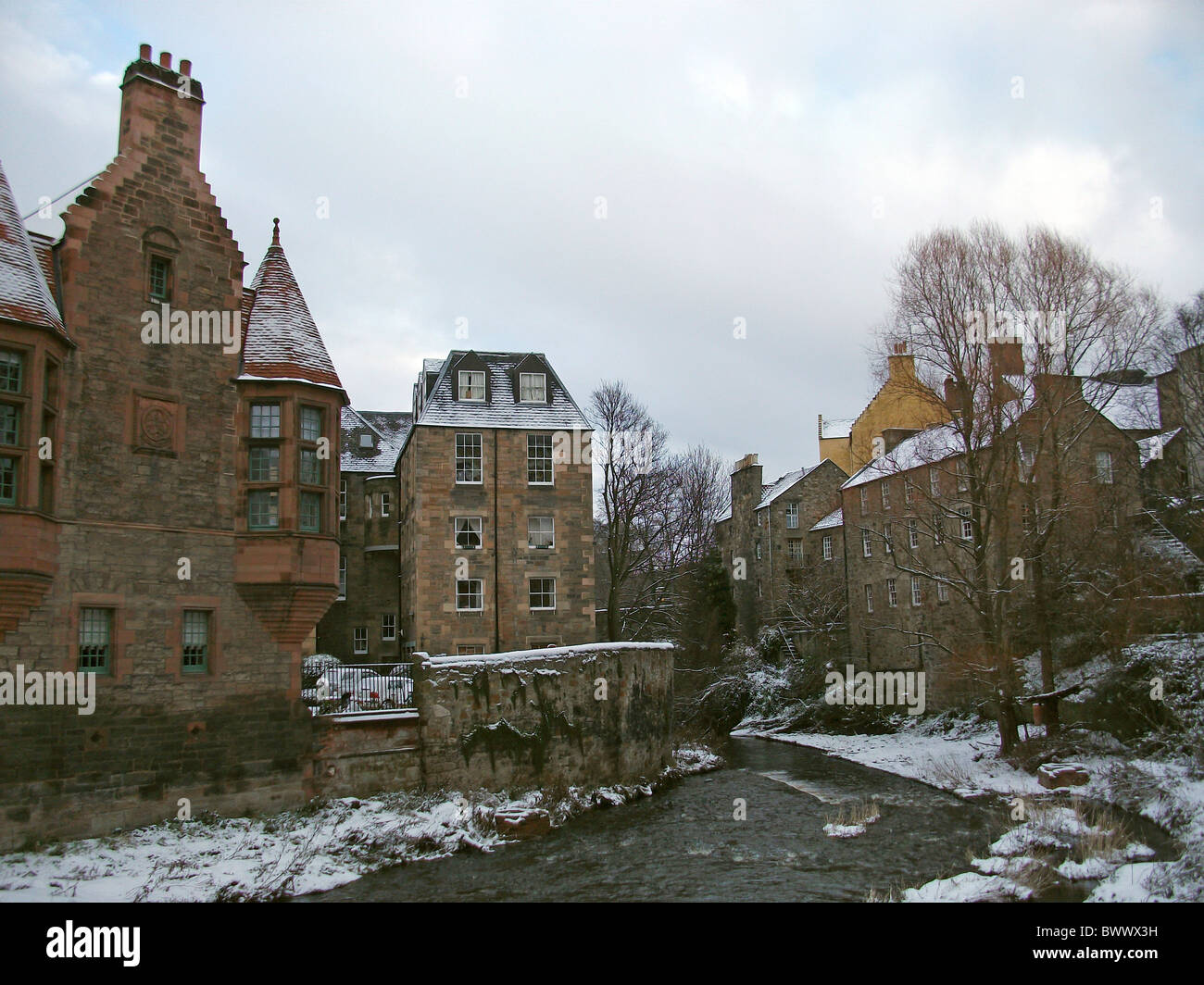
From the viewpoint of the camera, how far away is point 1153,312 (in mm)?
25031

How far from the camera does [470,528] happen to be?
106ft

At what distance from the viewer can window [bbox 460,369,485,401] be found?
33719 millimetres

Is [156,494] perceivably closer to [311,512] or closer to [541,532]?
[311,512]

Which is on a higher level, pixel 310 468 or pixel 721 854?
pixel 310 468

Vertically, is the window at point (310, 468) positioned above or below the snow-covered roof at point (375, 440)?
below

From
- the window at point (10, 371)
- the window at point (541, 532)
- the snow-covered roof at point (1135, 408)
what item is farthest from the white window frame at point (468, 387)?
the snow-covered roof at point (1135, 408)

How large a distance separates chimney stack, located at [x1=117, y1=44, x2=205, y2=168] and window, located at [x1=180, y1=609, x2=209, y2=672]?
34.2ft

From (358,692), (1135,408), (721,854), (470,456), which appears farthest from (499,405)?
(1135,408)

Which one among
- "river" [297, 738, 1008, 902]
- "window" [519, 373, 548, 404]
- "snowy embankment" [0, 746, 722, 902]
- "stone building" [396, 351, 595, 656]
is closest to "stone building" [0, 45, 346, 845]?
"snowy embankment" [0, 746, 722, 902]

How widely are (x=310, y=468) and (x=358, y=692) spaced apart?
6.19 metres

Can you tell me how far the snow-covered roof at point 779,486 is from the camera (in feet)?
166

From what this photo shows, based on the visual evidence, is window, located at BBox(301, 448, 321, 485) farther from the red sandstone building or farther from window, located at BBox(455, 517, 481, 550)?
window, located at BBox(455, 517, 481, 550)

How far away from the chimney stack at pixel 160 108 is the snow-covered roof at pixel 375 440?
58.8 feet

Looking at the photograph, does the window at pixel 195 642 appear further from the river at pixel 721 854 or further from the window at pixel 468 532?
the window at pixel 468 532
